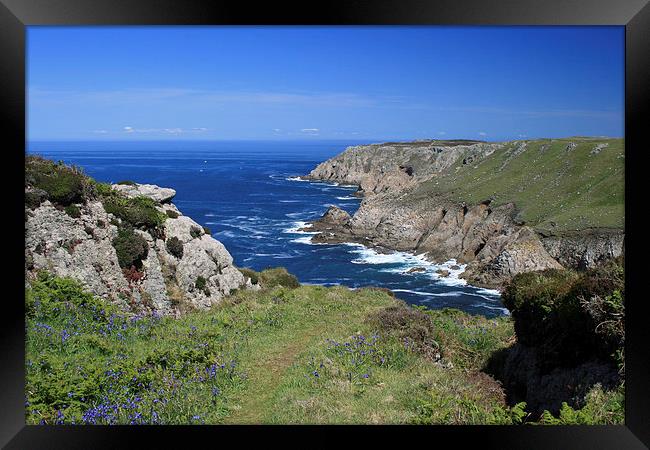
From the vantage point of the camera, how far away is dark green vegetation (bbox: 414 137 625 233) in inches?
2256

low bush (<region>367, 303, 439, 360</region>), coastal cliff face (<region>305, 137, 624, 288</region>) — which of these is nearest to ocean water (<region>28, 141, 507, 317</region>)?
coastal cliff face (<region>305, 137, 624, 288</region>)

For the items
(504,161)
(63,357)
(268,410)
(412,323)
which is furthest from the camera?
(504,161)

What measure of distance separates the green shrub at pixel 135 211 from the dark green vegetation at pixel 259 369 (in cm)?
464

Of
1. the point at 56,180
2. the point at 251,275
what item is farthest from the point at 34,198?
the point at 251,275

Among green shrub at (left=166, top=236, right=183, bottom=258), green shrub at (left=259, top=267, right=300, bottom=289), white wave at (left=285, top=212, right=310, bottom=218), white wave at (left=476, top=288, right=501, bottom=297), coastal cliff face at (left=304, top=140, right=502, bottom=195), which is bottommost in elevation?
white wave at (left=476, top=288, right=501, bottom=297)

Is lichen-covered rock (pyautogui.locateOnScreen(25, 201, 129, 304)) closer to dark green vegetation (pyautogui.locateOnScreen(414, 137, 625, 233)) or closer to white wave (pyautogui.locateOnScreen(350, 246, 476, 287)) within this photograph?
white wave (pyautogui.locateOnScreen(350, 246, 476, 287))

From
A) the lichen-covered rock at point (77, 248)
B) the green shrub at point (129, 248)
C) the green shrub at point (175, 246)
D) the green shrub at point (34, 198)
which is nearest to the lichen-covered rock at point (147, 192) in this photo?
the green shrub at point (175, 246)

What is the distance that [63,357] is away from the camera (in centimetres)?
801

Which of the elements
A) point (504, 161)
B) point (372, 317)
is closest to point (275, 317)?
point (372, 317)

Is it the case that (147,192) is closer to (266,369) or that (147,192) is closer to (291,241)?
(266,369)

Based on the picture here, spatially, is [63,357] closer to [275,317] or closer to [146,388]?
[146,388]

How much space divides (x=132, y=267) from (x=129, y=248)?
0.55m

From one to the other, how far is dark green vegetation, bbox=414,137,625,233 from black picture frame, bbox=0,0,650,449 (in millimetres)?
50745
